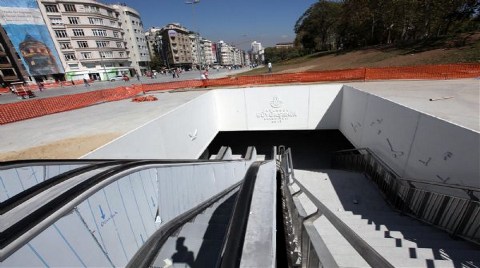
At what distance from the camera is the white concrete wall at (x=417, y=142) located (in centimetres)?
476

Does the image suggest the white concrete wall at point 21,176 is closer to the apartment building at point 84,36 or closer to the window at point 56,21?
the apartment building at point 84,36

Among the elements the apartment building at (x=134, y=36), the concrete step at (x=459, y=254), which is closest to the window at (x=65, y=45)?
the apartment building at (x=134, y=36)

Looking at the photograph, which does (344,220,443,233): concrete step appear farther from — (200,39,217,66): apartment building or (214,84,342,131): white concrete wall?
(200,39,217,66): apartment building

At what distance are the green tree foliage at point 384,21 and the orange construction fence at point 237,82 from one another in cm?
1835

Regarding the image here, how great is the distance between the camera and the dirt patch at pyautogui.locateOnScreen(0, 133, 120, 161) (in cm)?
559

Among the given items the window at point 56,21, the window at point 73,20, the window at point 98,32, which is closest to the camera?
the window at point 56,21

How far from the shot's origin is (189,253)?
2576 millimetres

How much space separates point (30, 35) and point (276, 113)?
5511 cm

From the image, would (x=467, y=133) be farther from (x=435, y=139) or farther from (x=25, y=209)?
(x=25, y=209)

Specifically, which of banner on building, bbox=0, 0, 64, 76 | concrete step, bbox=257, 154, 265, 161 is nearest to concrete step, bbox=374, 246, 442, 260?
concrete step, bbox=257, 154, 265, 161

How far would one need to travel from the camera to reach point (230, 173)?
263 inches

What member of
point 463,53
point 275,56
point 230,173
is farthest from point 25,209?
point 275,56

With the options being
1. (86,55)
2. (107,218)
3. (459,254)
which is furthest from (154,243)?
(86,55)

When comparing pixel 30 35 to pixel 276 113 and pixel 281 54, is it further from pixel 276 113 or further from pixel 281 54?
pixel 281 54
